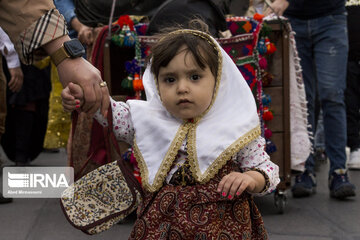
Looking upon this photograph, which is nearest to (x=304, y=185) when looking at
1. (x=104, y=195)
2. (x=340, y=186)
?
(x=340, y=186)

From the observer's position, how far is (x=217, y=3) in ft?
12.5

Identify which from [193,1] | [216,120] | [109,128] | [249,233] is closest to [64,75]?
[109,128]

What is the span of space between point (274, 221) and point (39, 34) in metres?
2.34

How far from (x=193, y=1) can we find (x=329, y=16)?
1480mm

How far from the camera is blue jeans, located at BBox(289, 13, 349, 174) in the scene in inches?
187

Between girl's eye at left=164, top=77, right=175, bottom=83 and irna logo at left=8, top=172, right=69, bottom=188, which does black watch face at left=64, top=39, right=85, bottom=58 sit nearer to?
girl's eye at left=164, top=77, right=175, bottom=83

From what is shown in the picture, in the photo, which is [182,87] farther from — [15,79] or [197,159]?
[15,79]

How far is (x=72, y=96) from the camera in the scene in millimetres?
2213

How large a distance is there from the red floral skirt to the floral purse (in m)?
0.08

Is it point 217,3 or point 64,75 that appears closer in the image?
point 64,75

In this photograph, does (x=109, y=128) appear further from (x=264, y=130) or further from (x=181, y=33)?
(x=264, y=130)

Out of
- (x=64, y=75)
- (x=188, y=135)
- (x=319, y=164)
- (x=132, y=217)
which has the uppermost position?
(x=64, y=75)

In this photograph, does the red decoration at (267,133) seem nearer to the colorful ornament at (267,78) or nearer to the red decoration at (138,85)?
the colorful ornament at (267,78)

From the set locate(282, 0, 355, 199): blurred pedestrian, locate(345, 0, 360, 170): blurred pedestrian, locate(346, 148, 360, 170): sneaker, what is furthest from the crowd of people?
locate(346, 148, 360, 170): sneaker
